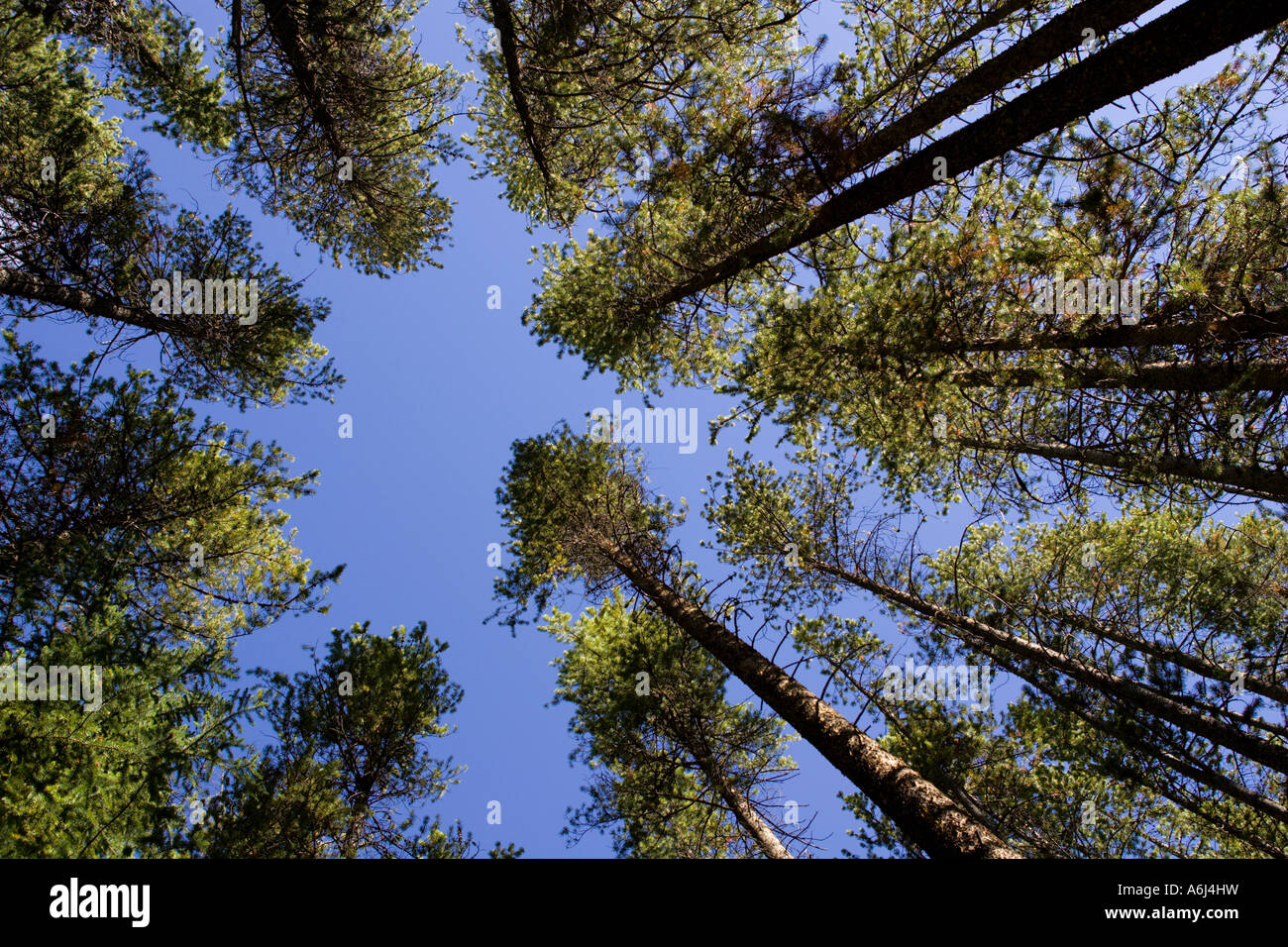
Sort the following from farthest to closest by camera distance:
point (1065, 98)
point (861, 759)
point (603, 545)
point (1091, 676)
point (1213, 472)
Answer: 1. point (603, 545)
2. point (1091, 676)
3. point (1213, 472)
4. point (861, 759)
5. point (1065, 98)

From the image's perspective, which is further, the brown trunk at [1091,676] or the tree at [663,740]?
the tree at [663,740]

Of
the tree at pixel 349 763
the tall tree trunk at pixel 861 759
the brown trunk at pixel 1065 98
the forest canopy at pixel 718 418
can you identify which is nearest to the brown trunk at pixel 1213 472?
the forest canopy at pixel 718 418

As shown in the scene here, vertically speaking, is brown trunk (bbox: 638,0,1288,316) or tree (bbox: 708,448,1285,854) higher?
brown trunk (bbox: 638,0,1288,316)

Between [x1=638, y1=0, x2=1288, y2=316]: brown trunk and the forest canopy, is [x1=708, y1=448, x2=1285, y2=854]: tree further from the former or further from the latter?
[x1=638, y1=0, x2=1288, y2=316]: brown trunk

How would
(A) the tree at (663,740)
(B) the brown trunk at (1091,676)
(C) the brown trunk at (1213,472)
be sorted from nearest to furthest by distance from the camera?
A: (C) the brown trunk at (1213,472) < (B) the brown trunk at (1091,676) < (A) the tree at (663,740)

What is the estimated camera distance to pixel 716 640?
22.2 ft

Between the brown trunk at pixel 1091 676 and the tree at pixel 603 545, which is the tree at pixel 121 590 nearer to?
the tree at pixel 603 545

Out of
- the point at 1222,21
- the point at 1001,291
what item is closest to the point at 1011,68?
the point at 1222,21

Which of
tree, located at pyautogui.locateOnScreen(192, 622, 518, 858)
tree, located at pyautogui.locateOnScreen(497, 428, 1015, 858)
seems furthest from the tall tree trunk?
tree, located at pyautogui.locateOnScreen(192, 622, 518, 858)

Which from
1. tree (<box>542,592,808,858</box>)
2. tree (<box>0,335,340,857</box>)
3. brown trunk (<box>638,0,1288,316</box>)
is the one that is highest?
brown trunk (<box>638,0,1288,316</box>)

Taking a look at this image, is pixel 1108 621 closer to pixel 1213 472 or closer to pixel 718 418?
pixel 1213 472

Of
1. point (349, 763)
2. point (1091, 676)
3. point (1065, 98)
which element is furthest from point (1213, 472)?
point (349, 763)

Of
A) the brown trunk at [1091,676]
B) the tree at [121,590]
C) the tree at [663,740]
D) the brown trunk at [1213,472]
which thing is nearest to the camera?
the tree at [121,590]

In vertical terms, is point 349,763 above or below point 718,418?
below
